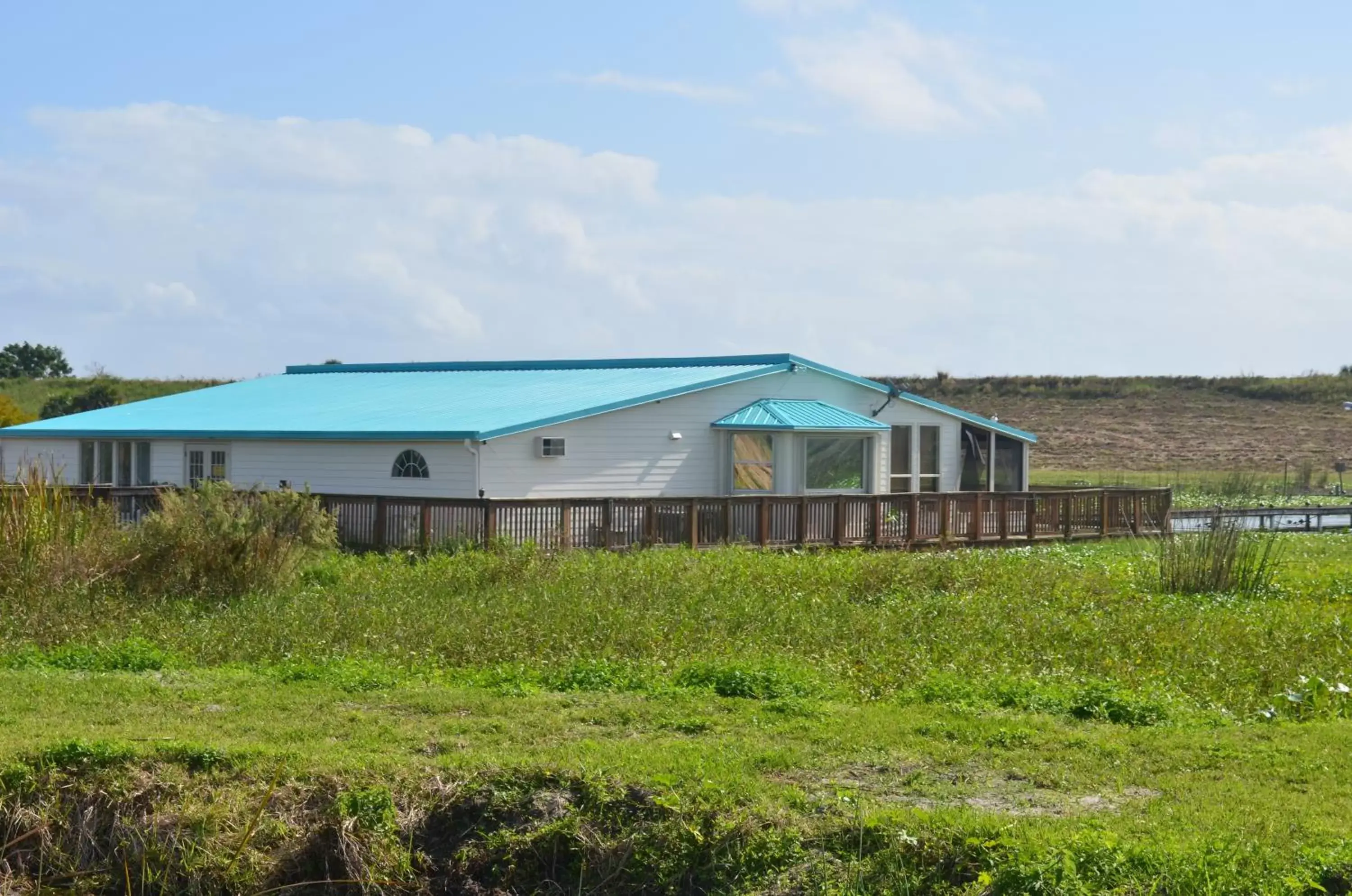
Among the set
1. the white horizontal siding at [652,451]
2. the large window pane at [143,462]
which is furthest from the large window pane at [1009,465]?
the large window pane at [143,462]

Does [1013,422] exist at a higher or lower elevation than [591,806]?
higher

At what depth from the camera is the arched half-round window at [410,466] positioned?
26.6 m

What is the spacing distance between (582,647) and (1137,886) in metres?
6.90

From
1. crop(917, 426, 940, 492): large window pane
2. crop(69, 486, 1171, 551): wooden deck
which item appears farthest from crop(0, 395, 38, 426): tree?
crop(917, 426, 940, 492): large window pane

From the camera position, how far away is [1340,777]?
28.9 feet

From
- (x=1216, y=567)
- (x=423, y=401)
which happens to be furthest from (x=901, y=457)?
(x=1216, y=567)

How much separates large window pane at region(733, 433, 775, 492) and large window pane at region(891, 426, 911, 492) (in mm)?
4101

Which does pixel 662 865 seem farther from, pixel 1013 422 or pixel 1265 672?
pixel 1013 422

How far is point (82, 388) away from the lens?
69.9m

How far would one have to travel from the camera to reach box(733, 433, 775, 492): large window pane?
1158 inches

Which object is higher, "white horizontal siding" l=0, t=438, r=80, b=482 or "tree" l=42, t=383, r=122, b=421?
"tree" l=42, t=383, r=122, b=421

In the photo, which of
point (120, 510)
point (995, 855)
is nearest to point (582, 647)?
point (995, 855)

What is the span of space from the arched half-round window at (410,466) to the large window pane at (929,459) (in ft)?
38.0

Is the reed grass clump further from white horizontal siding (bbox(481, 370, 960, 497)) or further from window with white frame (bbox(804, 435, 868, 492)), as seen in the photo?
window with white frame (bbox(804, 435, 868, 492))
